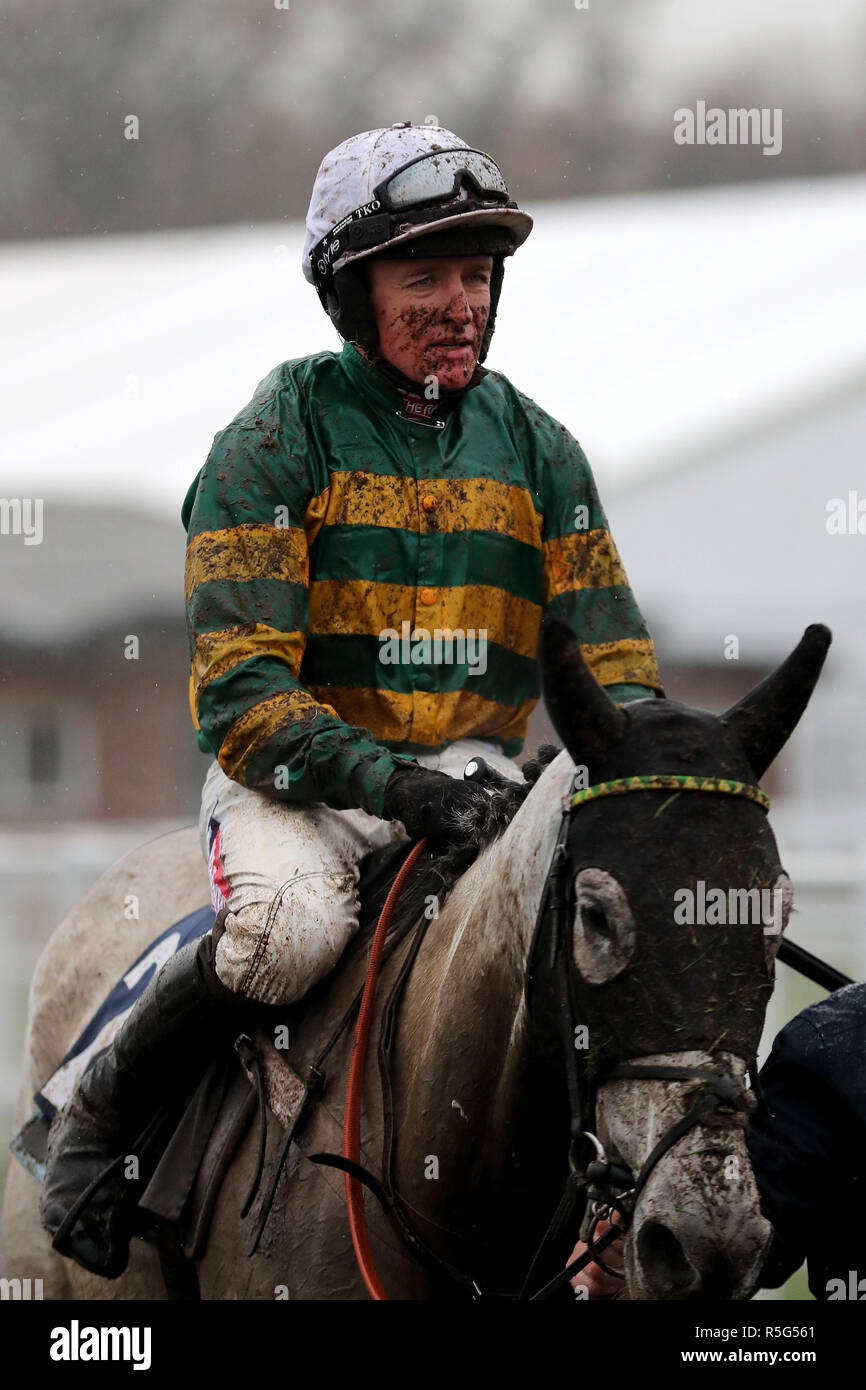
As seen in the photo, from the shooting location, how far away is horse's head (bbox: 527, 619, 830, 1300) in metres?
Answer: 2.18


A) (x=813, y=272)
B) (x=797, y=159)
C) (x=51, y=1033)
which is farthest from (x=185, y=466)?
(x=51, y=1033)

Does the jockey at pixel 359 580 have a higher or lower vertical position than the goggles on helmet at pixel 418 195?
lower

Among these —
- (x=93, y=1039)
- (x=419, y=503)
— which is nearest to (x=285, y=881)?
(x=419, y=503)

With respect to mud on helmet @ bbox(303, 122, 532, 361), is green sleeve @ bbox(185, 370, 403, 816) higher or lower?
lower

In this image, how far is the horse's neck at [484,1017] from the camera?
2.55 m

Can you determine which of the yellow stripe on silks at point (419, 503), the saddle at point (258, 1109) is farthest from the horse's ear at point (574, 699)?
the yellow stripe on silks at point (419, 503)

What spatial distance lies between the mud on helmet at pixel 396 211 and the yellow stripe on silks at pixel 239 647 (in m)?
0.65

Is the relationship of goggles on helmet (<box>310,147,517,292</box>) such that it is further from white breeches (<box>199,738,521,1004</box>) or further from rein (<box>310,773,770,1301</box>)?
rein (<box>310,773,770,1301</box>)

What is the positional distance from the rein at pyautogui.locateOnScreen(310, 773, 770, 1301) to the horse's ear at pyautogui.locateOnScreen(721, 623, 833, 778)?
0.26 ft

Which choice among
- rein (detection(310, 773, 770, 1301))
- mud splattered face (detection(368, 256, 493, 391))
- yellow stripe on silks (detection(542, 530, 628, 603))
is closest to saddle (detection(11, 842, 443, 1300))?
rein (detection(310, 773, 770, 1301))

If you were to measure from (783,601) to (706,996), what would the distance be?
11833 mm

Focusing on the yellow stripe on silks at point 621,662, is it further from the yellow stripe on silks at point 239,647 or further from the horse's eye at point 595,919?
the horse's eye at point 595,919

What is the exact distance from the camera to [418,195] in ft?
10.6

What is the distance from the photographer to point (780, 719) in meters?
2.43
